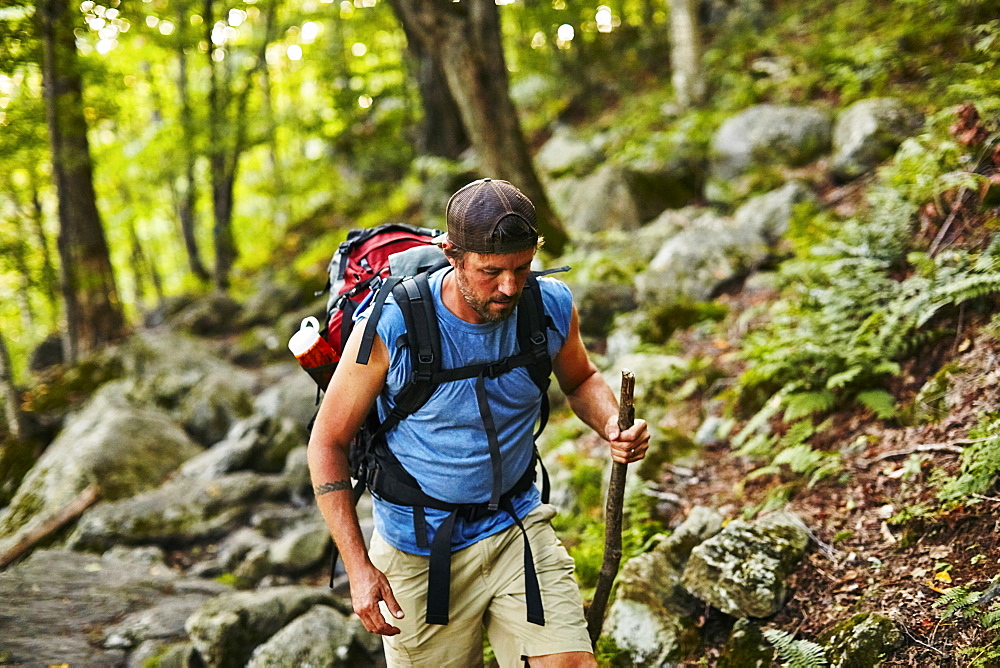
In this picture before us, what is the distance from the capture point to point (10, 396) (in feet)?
32.0

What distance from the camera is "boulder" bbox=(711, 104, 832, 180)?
11.2m

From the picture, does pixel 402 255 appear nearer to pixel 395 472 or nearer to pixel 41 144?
pixel 395 472

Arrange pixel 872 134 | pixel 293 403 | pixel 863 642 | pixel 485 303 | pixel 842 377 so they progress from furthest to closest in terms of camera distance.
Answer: pixel 293 403 → pixel 872 134 → pixel 842 377 → pixel 863 642 → pixel 485 303

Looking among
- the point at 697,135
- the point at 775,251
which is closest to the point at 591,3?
the point at 697,135

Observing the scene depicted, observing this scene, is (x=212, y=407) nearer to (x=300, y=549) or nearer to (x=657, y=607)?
(x=300, y=549)

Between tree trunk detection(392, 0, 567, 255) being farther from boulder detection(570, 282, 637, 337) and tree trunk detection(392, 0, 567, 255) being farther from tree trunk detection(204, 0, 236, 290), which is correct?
tree trunk detection(204, 0, 236, 290)

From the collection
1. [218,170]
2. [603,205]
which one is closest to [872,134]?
[603,205]

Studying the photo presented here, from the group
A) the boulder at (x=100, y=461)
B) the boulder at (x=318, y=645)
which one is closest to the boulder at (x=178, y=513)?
the boulder at (x=100, y=461)

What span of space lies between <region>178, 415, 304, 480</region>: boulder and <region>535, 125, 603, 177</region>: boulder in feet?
27.9

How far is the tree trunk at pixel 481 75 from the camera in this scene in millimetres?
10156

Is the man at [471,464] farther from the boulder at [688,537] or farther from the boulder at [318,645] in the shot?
the boulder at [318,645]

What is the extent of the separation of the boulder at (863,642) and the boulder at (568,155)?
12.4 meters

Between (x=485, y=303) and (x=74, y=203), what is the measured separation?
1359cm

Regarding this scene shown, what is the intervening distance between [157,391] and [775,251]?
381 inches
